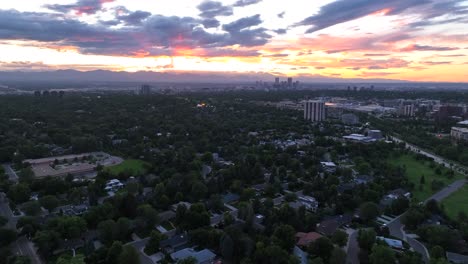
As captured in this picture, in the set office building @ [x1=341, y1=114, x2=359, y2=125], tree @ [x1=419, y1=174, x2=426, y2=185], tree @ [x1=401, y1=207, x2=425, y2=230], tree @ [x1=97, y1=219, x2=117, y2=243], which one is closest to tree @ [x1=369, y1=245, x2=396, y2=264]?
tree @ [x1=401, y1=207, x2=425, y2=230]

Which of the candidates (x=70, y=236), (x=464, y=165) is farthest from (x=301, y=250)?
(x=464, y=165)

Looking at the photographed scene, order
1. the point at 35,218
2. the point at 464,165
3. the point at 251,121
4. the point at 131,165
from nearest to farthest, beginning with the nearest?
the point at 35,218 → the point at 131,165 → the point at 464,165 → the point at 251,121

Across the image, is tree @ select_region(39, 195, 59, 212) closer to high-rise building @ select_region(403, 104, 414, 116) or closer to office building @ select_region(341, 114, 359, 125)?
office building @ select_region(341, 114, 359, 125)

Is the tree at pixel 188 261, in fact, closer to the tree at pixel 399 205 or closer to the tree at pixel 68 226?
the tree at pixel 68 226

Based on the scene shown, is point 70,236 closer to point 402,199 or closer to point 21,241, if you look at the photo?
point 21,241

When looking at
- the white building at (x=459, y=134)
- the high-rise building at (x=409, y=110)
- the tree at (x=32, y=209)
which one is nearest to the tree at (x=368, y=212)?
the tree at (x=32, y=209)
